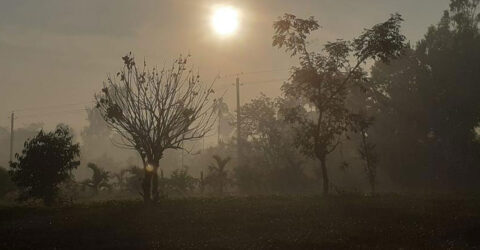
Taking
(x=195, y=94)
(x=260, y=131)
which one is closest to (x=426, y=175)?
(x=260, y=131)

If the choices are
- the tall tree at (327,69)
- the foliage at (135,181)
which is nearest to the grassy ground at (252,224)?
the tall tree at (327,69)

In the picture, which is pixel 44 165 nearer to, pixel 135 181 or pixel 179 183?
pixel 135 181

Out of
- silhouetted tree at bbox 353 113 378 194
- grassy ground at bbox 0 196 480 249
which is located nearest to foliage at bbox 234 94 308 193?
silhouetted tree at bbox 353 113 378 194

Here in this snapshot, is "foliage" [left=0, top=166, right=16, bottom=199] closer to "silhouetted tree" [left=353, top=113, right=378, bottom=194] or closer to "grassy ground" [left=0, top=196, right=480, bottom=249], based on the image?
"grassy ground" [left=0, top=196, right=480, bottom=249]

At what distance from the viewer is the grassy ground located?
15.0 m

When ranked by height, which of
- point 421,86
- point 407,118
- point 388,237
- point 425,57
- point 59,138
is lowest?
point 388,237

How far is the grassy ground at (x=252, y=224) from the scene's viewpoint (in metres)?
15.0

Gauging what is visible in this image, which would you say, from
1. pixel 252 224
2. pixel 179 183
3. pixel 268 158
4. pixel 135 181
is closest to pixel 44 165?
pixel 135 181

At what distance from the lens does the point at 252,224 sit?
59.4ft

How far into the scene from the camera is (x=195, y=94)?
26047 mm

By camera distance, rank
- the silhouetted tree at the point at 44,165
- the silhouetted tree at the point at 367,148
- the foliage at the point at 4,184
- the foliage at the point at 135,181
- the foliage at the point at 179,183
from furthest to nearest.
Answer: the foliage at the point at 179,183 → the foliage at the point at 135,181 → the foliage at the point at 4,184 → the silhouetted tree at the point at 44,165 → the silhouetted tree at the point at 367,148

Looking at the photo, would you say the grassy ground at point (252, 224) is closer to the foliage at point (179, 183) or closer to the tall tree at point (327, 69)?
the tall tree at point (327, 69)

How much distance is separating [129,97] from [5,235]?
9744 mm

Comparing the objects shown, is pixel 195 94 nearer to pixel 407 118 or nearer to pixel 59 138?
pixel 59 138
